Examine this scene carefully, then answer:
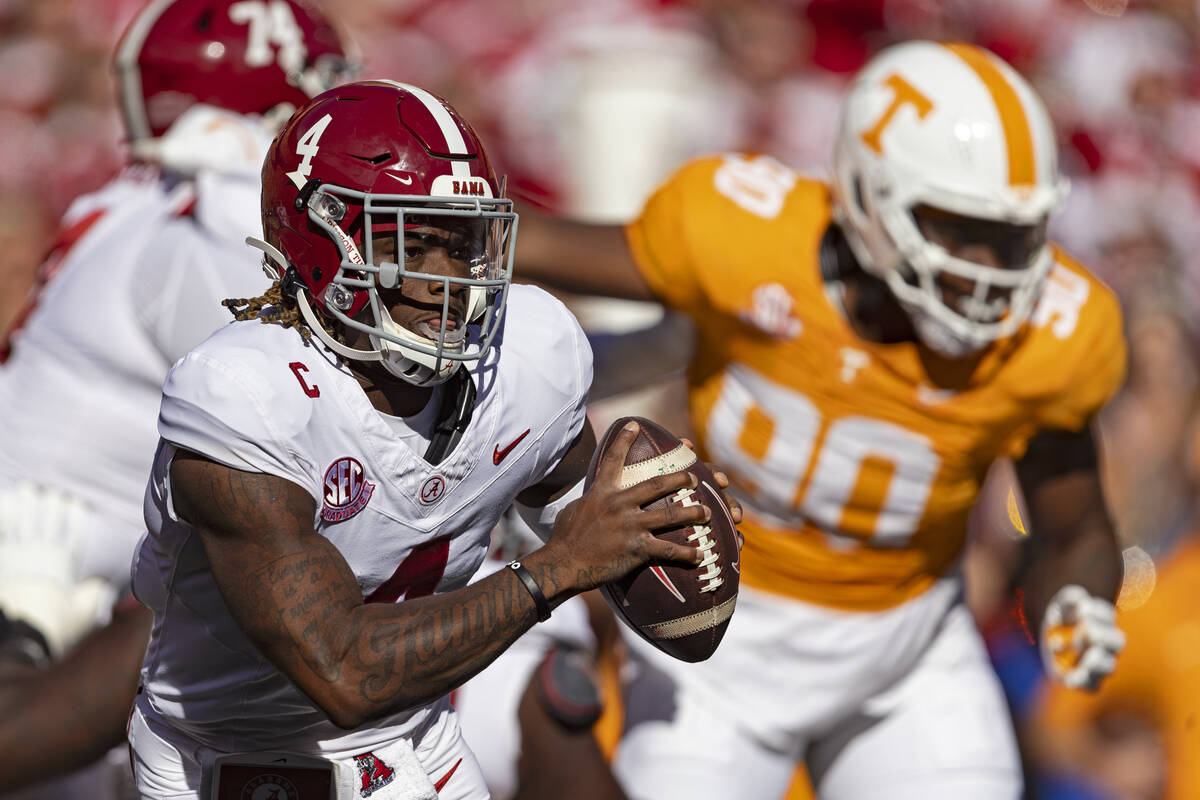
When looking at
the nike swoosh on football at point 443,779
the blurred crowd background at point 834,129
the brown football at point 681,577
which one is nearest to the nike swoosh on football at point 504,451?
the brown football at point 681,577

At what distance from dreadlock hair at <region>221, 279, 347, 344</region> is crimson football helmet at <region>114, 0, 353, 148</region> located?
1532 millimetres

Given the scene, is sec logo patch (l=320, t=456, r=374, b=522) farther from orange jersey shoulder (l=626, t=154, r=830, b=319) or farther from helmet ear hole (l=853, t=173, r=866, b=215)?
helmet ear hole (l=853, t=173, r=866, b=215)

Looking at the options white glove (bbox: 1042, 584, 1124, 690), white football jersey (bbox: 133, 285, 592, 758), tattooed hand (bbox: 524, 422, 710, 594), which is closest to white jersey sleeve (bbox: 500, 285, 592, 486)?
white football jersey (bbox: 133, 285, 592, 758)

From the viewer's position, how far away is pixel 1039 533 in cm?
344

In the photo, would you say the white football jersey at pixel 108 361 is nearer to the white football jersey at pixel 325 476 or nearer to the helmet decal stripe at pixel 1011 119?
the white football jersey at pixel 325 476

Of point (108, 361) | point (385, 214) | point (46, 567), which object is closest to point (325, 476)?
point (385, 214)

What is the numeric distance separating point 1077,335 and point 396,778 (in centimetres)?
180

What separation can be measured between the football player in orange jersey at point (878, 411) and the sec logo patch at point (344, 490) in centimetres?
134

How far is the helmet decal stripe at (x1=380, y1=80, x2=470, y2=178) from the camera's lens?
2.12 metres

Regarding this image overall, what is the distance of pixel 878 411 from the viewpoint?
3232 mm

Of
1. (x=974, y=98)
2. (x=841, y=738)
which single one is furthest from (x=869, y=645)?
(x=974, y=98)

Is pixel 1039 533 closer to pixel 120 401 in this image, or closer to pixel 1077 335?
pixel 1077 335

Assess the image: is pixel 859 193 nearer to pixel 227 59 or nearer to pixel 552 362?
pixel 552 362

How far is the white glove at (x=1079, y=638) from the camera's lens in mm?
3180
